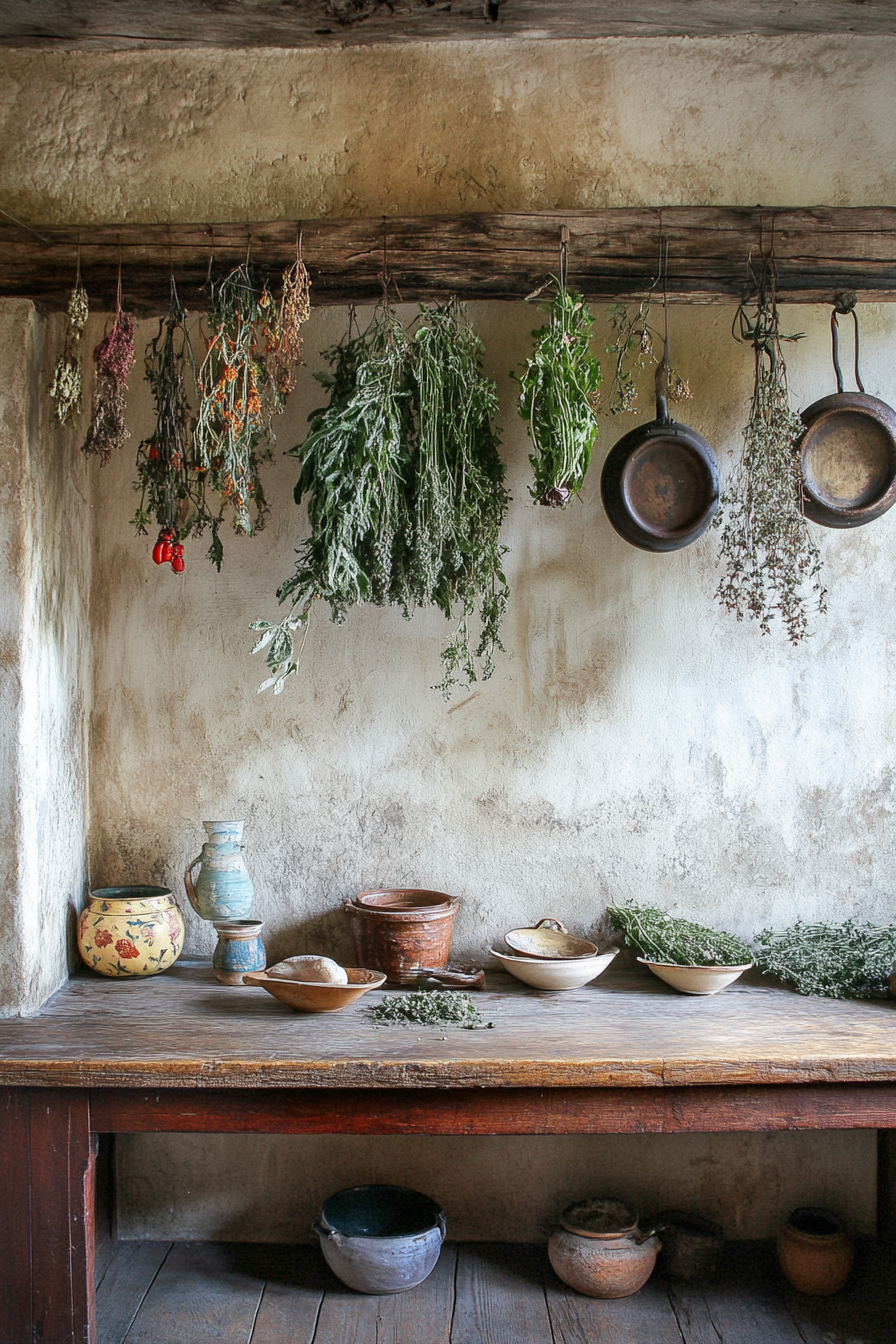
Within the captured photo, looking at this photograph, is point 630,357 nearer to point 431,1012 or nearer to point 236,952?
point 431,1012

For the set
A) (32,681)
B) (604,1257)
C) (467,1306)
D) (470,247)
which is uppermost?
(470,247)

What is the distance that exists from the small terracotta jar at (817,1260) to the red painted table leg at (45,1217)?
188 cm

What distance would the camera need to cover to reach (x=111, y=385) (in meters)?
2.43

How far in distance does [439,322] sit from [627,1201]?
2.67 m

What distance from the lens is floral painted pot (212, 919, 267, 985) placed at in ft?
8.92

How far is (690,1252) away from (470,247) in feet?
9.51

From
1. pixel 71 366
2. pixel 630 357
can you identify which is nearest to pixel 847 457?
pixel 630 357

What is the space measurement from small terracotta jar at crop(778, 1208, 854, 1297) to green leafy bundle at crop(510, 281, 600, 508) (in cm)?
219

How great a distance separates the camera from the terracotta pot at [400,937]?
267 cm

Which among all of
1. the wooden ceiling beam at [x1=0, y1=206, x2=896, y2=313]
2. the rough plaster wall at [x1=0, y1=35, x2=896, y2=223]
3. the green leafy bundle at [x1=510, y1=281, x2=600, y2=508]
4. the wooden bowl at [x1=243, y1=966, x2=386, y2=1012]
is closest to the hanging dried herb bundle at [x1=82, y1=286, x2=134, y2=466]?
the wooden ceiling beam at [x1=0, y1=206, x2=896, y2=313]

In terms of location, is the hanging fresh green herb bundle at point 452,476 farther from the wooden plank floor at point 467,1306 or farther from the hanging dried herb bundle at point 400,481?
the wooden plank floor at point 467,1306

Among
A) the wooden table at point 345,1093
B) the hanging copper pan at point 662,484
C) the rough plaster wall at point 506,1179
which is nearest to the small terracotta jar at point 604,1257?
the rough plaster wall at point 506,1179

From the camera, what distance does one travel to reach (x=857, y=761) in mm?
2947

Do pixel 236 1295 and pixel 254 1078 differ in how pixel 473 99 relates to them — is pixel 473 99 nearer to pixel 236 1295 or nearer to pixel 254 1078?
pixel 254 1078
